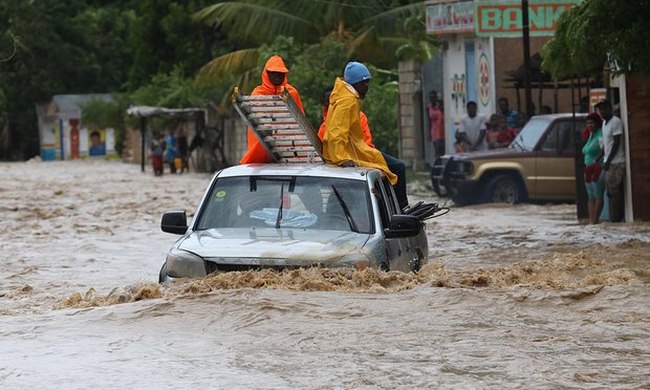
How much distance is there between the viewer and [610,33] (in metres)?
16.5

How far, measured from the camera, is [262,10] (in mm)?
41000

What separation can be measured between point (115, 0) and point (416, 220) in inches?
2996

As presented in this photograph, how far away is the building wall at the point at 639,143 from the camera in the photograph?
20.8 m

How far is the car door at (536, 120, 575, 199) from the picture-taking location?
79.5 ft

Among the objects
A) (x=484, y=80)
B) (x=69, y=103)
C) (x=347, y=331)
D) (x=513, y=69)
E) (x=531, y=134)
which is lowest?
(x=347, y=331)

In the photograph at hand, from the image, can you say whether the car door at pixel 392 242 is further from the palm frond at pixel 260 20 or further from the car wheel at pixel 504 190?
the palm frond at pixel 260 20

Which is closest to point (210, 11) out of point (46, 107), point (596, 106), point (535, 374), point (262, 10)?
point (262, 10)

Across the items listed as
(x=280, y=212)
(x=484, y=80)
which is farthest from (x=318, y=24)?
(x=280, y=212)

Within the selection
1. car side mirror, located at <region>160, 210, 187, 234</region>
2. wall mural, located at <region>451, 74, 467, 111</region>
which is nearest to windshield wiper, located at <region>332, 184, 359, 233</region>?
car side mirror, located at <region>160, 210, 187, 234</region>

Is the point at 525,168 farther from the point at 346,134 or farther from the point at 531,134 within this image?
the point at 346,134

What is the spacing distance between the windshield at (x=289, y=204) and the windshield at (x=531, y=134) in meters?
13.2

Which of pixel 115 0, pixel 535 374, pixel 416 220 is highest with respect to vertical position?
pixel 115 0

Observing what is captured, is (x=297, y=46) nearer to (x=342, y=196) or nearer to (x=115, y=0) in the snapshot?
(x=342, y=196)

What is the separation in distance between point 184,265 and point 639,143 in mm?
11296
